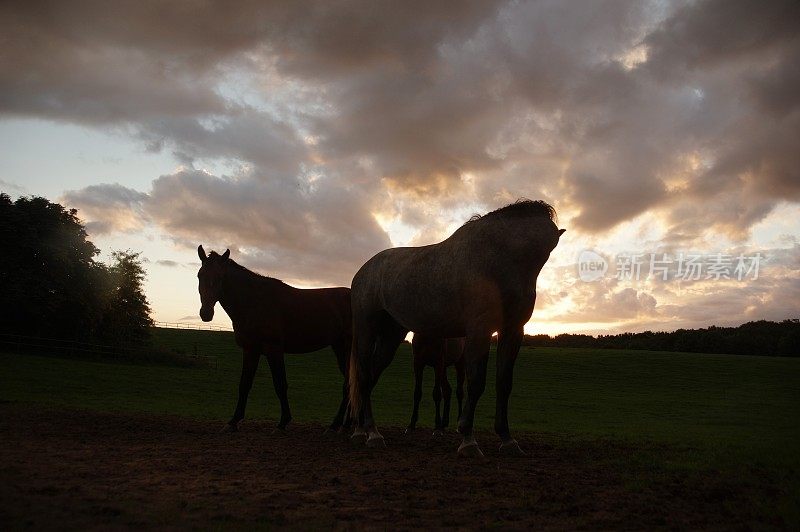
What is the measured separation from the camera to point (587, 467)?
22.4ft

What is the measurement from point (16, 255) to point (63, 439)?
3788cm

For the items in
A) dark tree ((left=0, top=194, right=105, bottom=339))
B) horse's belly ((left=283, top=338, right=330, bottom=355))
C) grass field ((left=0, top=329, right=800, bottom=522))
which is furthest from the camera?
dark tree ((left=0, top=194, right=105, bottom=339))

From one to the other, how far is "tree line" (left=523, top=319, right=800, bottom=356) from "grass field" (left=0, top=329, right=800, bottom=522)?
46.2 feet

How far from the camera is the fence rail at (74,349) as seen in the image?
37.1 meters

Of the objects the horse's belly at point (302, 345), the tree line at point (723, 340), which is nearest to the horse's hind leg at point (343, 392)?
the horse's belly at point (302, 345)

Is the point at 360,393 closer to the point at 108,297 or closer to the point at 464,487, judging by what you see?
the point at 464,487

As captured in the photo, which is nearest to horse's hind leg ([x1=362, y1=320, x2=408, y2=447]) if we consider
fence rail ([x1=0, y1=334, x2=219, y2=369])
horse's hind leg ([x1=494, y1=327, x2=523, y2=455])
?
horse's hind leg ([x1=494, y1=327, x2=523, y2=455])

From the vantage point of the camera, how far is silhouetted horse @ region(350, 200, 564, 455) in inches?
309

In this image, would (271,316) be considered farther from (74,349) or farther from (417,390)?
(74,349)

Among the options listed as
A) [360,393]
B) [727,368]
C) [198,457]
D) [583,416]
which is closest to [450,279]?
[360,393]

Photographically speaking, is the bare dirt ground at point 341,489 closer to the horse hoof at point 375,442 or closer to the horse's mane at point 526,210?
the horse hoof at point 375,442

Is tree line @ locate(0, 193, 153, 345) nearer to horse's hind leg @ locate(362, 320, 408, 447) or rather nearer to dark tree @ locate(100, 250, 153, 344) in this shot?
dark tree @ locate(100, 250, 153, 344)

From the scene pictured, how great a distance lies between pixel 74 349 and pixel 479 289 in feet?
131

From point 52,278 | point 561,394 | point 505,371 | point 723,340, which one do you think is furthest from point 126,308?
point 723,340
